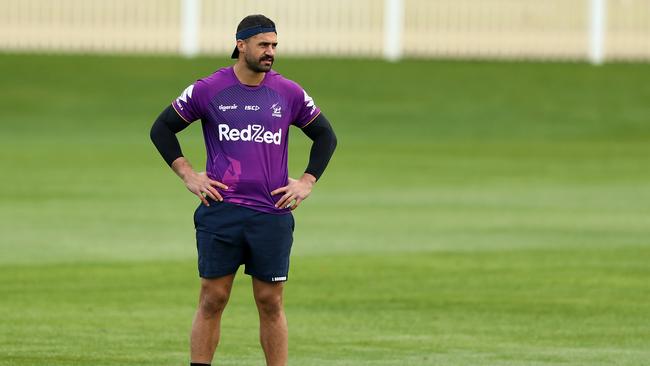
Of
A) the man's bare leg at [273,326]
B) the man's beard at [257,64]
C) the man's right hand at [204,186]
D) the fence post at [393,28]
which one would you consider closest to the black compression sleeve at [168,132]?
the man's right hand at [204,186]

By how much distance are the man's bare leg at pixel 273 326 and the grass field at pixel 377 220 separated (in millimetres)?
1401

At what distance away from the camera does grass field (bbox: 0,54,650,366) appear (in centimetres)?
1190

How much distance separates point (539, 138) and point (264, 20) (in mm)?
24920

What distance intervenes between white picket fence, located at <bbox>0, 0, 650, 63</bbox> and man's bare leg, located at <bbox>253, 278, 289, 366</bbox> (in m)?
29.1

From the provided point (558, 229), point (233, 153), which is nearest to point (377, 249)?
point (558, 229)

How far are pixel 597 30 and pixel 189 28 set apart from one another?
980 cm

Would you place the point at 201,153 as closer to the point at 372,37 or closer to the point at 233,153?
the point at 372,37

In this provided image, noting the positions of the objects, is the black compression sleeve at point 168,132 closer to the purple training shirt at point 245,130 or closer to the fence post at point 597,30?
the purple training shirt at point 245,130

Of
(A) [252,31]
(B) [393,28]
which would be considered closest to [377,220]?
(A) [252,31]

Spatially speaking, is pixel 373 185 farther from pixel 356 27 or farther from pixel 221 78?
pixel 356 27

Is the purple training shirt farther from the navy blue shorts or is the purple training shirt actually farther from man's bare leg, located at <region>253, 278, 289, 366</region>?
man's bare leg, located at <region>253, 278, 289, 366</region>

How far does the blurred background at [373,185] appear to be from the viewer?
40.0 ft

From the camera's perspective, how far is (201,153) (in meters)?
29.2

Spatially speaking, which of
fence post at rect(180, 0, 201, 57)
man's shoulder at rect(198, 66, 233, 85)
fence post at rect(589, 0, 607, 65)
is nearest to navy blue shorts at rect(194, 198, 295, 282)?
man's shoulder at rect(198, 66, 233, 85)
